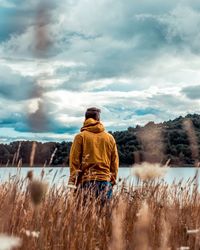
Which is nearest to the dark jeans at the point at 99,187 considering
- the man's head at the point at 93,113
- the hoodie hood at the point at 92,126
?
the hoodie hood at the point at 92,126

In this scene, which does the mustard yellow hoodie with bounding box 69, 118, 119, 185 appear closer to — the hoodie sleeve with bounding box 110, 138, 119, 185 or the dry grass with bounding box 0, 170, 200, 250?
the hoodie sleeve with bounding box 110, 138, 119, 185

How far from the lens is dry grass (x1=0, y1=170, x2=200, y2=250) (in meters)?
A: 3.44

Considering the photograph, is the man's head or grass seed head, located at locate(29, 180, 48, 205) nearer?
grass seed head, located at locate(29, 180, 48, 205)

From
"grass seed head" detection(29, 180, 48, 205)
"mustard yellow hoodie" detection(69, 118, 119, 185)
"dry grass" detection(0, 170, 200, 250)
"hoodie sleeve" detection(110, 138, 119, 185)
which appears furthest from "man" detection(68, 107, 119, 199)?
"grass seed head" detection(29, 180, 48, 205)

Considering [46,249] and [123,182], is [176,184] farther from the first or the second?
[46,249]

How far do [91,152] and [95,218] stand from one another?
4.96 feet

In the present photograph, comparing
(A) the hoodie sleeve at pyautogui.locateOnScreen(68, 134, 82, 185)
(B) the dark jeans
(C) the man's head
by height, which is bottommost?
(B) the dark jeans

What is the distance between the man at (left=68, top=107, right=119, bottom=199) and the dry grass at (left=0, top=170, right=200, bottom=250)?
26 cm

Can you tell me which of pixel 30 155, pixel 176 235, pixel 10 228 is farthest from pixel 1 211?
pixel 30 155

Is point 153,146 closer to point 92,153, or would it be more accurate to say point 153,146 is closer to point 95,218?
point 95,218

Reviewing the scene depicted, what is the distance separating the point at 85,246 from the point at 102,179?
2278 millimetres

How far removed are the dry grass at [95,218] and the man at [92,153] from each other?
0.26 metres

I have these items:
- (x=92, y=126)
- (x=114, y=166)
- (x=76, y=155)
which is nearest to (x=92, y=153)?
(x=76, y=155)

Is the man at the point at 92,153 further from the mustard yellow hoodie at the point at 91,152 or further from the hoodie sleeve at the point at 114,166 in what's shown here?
the hoodie sleeve at the point at 114,166
